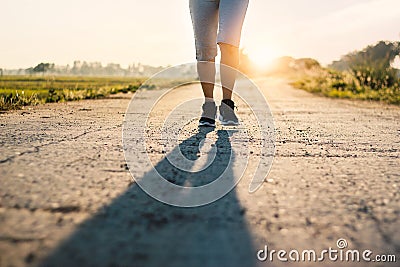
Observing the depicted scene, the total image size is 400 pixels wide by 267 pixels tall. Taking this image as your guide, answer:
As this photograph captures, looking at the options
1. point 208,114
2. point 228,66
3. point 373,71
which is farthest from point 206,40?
point 373,71

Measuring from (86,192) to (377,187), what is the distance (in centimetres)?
101

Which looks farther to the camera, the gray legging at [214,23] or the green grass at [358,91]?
the green grass at [358,91]

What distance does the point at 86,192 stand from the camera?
1.27 m

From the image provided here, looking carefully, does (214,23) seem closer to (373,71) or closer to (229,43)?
(229,43)

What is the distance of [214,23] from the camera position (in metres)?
3.22

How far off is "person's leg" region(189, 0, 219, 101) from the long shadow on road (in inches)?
79.7

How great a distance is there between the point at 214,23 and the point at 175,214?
7.83 feet

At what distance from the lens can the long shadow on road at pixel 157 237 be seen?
33.1 inches

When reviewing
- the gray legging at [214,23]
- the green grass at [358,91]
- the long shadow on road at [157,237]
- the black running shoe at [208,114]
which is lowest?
the long shadow on road at [157,237]

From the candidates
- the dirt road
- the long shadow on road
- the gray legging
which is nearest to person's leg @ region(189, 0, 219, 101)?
the gray legging

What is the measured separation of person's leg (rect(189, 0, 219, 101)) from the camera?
317 centimetres

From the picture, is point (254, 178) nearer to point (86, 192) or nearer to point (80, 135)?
point (86, 192)

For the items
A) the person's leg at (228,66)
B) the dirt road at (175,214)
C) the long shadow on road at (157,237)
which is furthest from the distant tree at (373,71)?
the long shadow on road at (157,237)

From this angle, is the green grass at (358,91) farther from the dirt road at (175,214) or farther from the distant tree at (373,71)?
the dirt road at (175,214)
